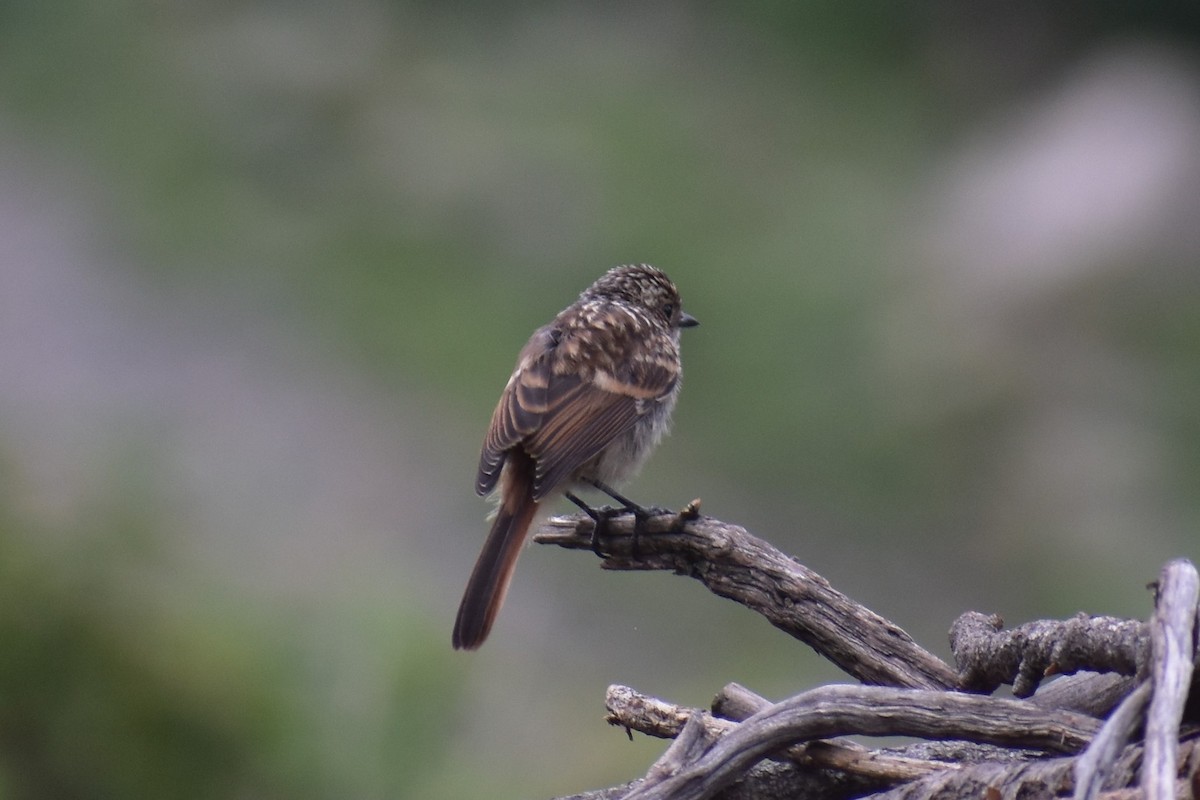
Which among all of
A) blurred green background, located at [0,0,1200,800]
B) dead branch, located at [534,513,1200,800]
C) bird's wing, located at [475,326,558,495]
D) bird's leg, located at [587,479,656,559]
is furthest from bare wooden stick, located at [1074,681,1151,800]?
blurred green background, located at [0,0,1200,800]

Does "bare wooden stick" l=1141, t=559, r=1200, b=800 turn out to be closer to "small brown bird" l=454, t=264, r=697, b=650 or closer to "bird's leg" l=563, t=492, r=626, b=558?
"bird's leg" l=563, t=492, r=626, b=558

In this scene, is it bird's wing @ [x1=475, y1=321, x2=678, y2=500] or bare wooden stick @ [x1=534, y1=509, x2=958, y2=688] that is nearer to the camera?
bare wooden stick @ [x1=534, y1=509, x2=958, y2=688]

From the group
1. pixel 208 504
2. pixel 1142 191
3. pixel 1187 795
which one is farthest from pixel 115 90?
pixel 1187 795

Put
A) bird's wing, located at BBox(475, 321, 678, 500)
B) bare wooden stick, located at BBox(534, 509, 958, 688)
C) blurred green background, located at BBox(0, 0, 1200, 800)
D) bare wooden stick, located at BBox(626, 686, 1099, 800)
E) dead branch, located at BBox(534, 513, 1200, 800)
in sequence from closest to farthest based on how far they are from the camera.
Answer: dead branch, located at BBox(534, 513, 1200, 800), bare wooden stick, located at BBox(626, 686, 1099, 800), bare wooden stick, located at BBox(534, 509, 958, 688), bird's wing, located at BBox(475, 321, 678, 500), blurred green background, located at BBox(0, 0, 1200, 800)

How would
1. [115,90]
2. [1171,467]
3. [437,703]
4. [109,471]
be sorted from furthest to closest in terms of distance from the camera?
[115,90], [1171,467], [109,471], [437,703]

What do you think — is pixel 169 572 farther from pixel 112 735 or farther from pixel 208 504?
pixel 208 504

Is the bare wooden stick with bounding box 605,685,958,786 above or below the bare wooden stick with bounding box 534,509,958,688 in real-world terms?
below
